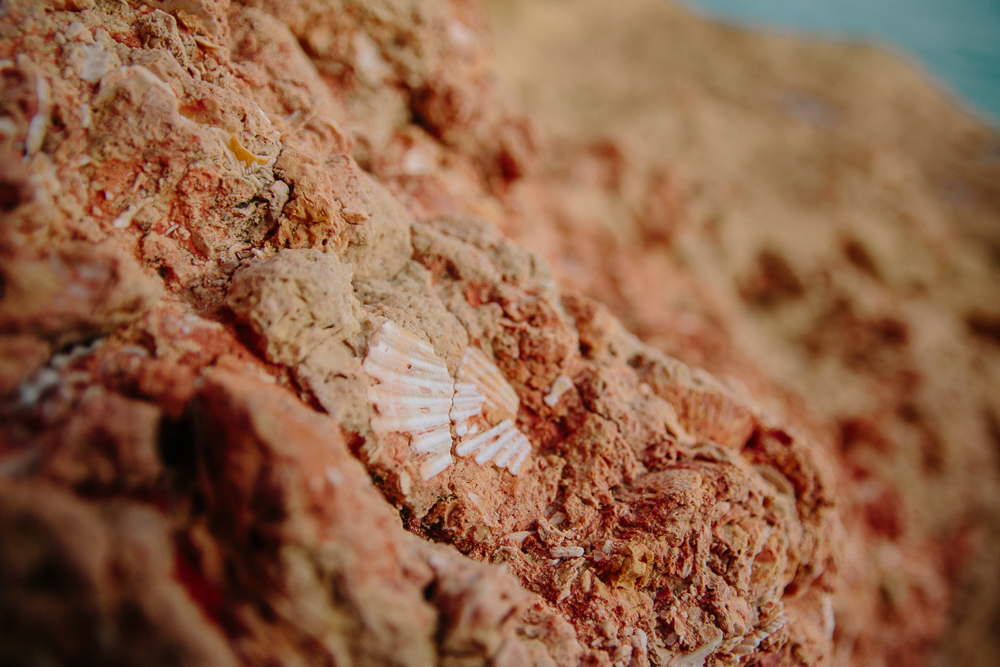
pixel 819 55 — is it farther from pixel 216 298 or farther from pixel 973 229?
pixel 216 298

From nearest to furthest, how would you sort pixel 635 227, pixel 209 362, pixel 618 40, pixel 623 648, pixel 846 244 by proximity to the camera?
pixel 209 362 → pixel 623 648 → pixel 635 227 → pixel 846 244 → pixel 618 40

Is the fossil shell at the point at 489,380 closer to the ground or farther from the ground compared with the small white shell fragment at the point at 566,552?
farther from the ground

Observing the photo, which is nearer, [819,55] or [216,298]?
[216,298]

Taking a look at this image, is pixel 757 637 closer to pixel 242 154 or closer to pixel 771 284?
pixel 242 154

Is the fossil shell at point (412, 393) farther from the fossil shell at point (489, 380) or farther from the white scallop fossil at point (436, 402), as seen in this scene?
the fossil shell at point (489, 380)

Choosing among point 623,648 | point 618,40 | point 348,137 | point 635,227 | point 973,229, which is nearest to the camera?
point 623,648

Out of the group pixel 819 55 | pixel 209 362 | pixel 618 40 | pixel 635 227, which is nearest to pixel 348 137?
pixel 209 362

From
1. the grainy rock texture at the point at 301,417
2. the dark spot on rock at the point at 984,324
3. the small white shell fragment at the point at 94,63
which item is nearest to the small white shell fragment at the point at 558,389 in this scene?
the grainy rock texture at the point at 301,417
